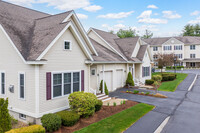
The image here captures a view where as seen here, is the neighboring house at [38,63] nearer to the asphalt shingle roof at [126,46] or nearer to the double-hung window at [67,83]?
the double-hung window at [67,83]

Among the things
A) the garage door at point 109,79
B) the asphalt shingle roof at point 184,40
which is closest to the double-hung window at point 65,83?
the garage door at point 109,79

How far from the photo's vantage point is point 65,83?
423 inches

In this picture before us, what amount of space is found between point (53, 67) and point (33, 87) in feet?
5.64

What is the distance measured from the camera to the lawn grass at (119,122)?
853cm

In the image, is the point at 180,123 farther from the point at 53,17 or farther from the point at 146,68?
the point at 146,68

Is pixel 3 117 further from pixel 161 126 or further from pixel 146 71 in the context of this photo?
pixel 146 71

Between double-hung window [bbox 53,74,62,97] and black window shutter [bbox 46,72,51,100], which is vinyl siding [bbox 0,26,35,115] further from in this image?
double-hung window [bbox 53,74,62,97]

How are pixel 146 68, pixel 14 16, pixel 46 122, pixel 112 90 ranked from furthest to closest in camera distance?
1. pixel 146 68
2. pixel 112 90
3. pixel 14 16
4. pixel 46 122

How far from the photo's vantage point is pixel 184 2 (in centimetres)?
2711

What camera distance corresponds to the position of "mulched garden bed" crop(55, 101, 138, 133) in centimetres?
887

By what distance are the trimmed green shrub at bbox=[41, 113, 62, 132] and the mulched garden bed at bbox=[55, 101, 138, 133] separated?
40 cm

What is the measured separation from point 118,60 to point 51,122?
12.3 metres

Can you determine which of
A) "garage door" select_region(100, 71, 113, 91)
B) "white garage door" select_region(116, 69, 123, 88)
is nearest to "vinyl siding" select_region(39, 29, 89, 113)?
"garage door" select_region(100, 71, 113, 91)

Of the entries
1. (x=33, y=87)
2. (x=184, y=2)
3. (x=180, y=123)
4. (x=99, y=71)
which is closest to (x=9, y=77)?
(x=33, y=87)
